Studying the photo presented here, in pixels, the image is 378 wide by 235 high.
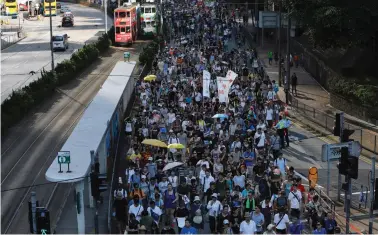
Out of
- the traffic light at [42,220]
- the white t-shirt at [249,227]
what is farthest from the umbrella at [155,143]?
the white t-shirt at [249,227]

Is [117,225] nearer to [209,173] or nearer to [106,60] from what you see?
[209,173]

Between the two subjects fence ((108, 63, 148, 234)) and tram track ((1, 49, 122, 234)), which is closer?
fence ((108, 63, 148, 234))

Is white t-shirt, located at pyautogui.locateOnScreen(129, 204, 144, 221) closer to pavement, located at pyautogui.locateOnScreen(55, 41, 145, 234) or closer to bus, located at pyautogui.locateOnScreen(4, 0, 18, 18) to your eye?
pavement, located at pyautogui.locateOnScreen(55, 41, 145, 234)

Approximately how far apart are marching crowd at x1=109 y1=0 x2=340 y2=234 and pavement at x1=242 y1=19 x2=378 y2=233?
1411mm

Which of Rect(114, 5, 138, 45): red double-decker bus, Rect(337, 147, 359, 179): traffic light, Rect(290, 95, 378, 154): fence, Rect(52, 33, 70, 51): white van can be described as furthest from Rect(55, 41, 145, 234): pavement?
Rect(52, 33, 70, 51): white van

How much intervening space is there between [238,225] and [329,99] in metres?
29.9

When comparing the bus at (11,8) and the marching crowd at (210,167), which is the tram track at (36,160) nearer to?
the marching crowd at (210,167)

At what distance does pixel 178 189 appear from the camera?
25.5m

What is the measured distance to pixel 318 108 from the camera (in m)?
48.3

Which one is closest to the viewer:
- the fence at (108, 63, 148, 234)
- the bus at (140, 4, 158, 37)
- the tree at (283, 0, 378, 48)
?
the fence at (108, 63, 148, 234)

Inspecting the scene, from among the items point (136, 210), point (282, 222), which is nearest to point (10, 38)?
point (136, 210)

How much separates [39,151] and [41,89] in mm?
12498

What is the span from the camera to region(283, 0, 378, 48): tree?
4738 cm

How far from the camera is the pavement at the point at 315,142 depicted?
29438 millimetres
